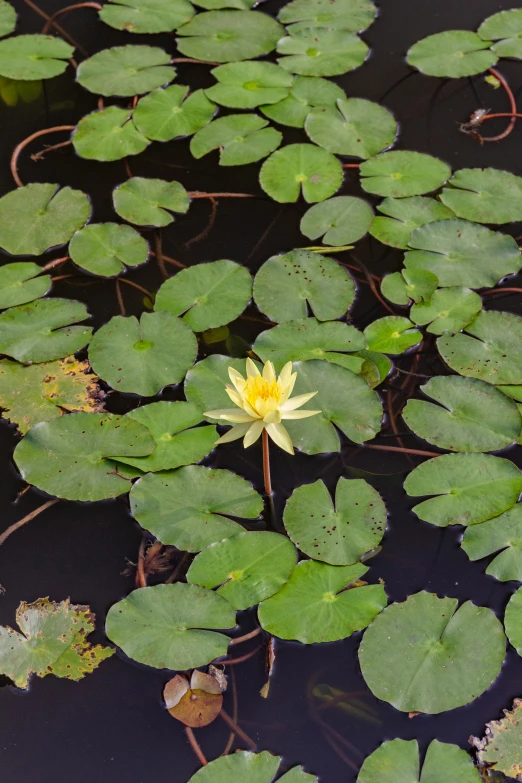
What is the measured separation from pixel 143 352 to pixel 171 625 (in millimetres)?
1171

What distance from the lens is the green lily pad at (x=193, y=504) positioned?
254cm

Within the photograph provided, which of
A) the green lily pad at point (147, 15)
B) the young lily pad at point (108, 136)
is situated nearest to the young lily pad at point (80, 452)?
the young lily pad at point (108, 136)

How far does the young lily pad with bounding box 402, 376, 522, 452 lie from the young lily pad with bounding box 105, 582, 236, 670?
3.42ft

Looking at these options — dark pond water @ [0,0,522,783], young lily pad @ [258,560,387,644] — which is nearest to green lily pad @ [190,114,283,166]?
dark pond water @ [0,0,522,783]

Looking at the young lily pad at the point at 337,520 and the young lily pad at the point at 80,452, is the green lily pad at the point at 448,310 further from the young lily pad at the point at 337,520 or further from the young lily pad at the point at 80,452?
the young lily pad at the point at 80,452

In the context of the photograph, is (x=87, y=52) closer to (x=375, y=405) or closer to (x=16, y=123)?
(x=16, y=123)

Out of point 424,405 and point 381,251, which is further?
point 381,251

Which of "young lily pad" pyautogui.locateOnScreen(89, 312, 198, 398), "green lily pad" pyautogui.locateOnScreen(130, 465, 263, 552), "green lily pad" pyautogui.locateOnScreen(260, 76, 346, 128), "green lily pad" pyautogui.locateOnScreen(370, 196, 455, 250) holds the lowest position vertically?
"green lily pad" pyautogui.locateOnScreen(130, 465, 263, 552)

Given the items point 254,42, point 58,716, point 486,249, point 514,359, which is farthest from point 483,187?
point 58,716

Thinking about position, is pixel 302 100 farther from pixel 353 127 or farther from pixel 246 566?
pixel 246 566

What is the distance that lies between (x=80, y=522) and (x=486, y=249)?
7.09ft

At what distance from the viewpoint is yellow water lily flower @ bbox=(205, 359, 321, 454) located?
2.34m

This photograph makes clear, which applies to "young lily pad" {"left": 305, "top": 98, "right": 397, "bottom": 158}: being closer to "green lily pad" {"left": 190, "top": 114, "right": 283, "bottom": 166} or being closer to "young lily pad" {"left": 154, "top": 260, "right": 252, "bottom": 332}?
"green lily pad" {"left": 190, "top": 114, "right": 283, "bottom": 166}

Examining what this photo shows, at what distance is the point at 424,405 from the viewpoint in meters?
2.91
